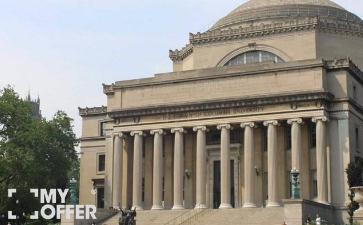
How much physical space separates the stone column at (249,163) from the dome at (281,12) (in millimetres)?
14522

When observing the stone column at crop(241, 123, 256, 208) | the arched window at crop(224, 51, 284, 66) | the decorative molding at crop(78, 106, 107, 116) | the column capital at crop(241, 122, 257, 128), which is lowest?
the stone column at crop(241, 123, 256, 208)

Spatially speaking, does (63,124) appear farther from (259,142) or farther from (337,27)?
(337,27)

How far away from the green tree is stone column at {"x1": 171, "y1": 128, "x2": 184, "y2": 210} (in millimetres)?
13148

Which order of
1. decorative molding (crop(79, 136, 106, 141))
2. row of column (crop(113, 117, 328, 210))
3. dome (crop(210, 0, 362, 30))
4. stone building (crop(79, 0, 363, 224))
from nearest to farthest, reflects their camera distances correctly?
row of column (crop(113, 117, 328, 210)) < stone building (crop(79, 0, 363, 224)) < dome (crop(210, 0, 362, 30)) < decorative molding (crop(79, 136, 106, 141))

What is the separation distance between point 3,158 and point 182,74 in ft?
55.6

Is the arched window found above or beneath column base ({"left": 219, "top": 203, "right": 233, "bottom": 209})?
above

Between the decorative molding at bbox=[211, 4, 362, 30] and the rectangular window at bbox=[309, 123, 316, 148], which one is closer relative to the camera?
the rectangular window at bbox=[309, 123, 316, 148]

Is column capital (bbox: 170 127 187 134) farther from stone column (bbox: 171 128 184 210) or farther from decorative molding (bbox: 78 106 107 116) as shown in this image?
decorative molding (bbox: 78 106 107 116)

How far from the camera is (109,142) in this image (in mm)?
61594

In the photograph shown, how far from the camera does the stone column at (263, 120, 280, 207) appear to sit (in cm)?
5212

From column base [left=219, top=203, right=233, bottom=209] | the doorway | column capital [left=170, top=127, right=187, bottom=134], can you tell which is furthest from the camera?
the doorway

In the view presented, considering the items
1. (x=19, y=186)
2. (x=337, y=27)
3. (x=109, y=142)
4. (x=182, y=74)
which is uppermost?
(x=337, y=27)

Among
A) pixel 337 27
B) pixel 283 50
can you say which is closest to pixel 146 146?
pixel 283 50

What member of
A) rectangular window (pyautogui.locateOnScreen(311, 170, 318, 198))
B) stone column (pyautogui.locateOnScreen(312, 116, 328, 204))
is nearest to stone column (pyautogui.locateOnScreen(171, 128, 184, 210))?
rectangular window (pyautogui.locateOnScreen(311, 170, 318, 198))
